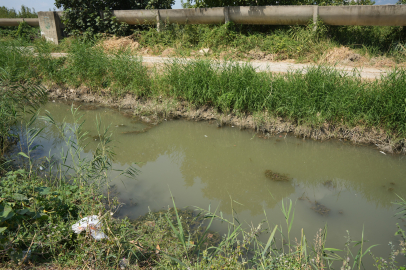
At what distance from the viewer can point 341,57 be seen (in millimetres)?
8586

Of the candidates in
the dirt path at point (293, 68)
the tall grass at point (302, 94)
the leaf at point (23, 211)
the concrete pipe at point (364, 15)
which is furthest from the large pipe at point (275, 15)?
the leaf at point (23, 211)

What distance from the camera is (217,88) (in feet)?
22.8

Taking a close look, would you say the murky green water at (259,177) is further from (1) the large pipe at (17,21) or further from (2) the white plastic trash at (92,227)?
(1) the large pipe at (17,21)

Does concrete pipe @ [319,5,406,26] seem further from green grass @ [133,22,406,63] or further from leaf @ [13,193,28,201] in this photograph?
leaf @ [13,193,28,201]

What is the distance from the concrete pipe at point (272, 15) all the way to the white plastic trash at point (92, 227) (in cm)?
921

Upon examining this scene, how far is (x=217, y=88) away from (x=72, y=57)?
454 centimetres

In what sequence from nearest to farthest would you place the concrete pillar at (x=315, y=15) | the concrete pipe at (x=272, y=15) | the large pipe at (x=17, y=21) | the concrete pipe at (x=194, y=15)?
the concrete pillar at (x=315, y=15), the concrete pipe at (x=272, y=15), the concrete pipe at (x=194, y=15), the large pipe at (x=17, y=21)

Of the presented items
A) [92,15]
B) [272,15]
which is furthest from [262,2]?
[92,15]

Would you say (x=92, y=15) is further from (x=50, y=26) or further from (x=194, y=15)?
(x=194, y=15)

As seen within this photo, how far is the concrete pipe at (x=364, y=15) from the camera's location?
862 cm

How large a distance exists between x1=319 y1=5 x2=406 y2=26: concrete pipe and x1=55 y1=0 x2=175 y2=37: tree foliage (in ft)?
20.1

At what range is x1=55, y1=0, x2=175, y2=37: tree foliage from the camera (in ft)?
39.2

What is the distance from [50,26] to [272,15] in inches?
343

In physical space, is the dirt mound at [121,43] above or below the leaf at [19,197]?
above
